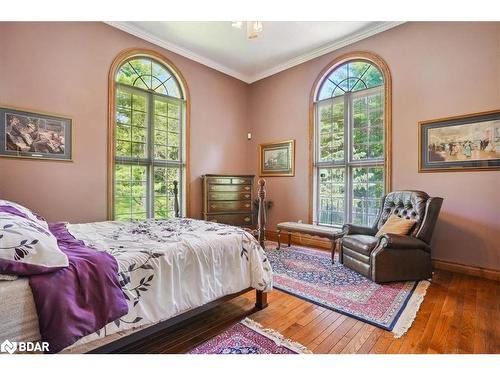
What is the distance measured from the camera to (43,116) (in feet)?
9.84

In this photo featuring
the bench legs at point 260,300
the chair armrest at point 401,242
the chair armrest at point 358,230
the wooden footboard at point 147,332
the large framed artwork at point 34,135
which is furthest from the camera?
the chair armrest at point 358,230

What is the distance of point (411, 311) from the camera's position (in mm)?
2102

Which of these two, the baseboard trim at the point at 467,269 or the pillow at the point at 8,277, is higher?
the pillow at the point at 8,277

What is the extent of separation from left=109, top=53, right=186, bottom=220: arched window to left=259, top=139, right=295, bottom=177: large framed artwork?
5.53 ft

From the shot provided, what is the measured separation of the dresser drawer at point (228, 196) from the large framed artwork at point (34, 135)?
85.6 inches

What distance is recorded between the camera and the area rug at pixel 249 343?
1.60 meters

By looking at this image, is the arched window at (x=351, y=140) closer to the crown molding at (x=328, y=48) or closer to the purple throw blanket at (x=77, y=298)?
the crown molding at (x=328, y=48)

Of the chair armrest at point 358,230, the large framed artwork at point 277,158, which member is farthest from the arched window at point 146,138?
the chair armrest at point 358,230

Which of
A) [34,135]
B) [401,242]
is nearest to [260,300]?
[401,242]

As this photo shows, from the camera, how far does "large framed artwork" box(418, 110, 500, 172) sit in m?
2.86

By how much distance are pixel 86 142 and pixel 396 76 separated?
177 inches
